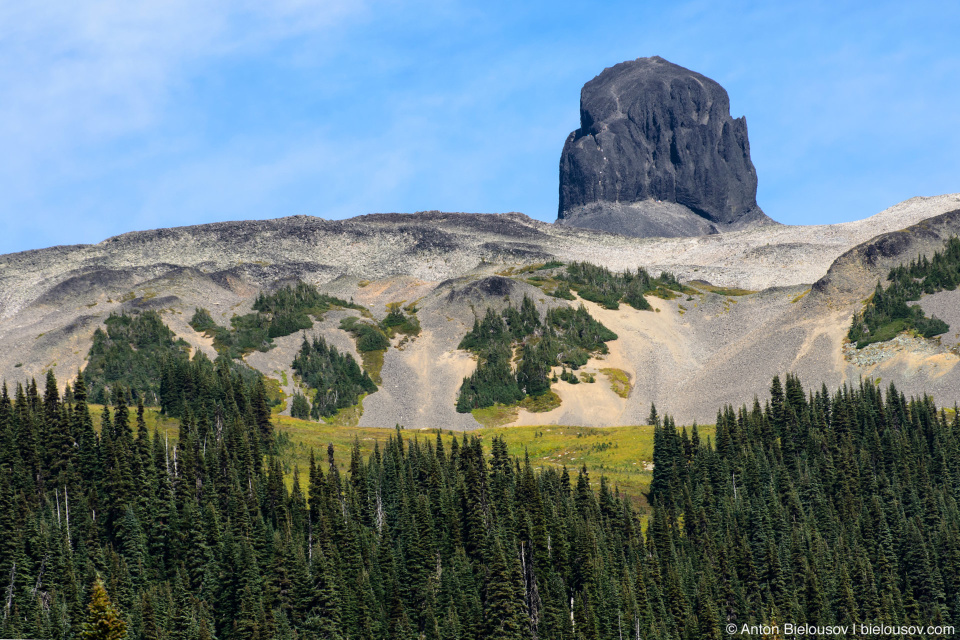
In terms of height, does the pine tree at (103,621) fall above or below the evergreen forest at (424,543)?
above

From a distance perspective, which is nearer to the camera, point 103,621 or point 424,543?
point 103,621

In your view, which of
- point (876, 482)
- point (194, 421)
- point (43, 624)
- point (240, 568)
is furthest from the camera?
point (876, 482)

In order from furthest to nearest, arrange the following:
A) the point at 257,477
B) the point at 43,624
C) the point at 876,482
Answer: the point at 876,482, the point at 257,477, the point at 43,624

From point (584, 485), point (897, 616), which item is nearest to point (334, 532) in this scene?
point (584, 485)

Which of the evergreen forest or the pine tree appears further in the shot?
the evergreen forest

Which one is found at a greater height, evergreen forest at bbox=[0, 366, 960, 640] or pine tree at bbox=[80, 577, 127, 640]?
pine tree at bbox=[80, 577, 127, 640]

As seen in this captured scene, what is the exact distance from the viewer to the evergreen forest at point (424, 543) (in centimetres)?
11131

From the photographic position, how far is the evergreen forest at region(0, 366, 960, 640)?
11131cm

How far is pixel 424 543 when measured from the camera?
125 m

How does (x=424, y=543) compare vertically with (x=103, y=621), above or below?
below

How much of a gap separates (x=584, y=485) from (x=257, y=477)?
145ft

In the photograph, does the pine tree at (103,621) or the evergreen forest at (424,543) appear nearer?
the pine tree at (103,621)

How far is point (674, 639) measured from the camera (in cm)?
11675

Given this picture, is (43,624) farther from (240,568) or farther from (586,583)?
(586,583)
